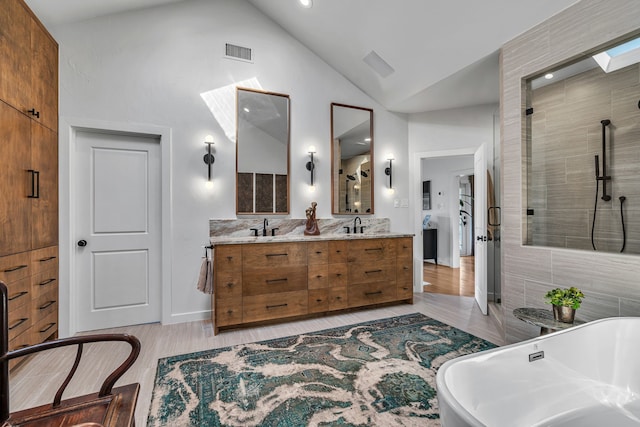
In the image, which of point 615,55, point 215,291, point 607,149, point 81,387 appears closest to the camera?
point 81,387

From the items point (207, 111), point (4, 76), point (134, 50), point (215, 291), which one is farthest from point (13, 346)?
point (134, 50)

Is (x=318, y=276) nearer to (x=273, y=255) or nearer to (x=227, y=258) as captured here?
(x=273, y=255)

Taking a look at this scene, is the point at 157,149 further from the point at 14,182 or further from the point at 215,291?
the point at 215,291

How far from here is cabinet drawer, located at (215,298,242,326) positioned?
2.80 metres

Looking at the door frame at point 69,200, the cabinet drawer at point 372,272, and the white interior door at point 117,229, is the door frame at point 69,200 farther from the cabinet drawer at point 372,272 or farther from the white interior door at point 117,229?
the cabinet drawer at point 372,272

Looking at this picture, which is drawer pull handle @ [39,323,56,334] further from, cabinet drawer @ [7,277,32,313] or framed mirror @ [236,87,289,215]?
framed mirror @ [236,87,289,215]

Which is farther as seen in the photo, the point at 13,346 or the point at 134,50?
the point at 134,50

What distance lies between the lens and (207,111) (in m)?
3.32

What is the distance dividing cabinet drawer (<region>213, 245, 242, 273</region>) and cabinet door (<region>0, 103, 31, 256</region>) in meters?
1.37

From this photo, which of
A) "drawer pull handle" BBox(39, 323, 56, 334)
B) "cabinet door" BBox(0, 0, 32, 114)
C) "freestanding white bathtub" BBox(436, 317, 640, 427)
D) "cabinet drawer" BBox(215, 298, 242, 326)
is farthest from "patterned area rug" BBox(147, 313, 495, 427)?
"cabinet door" BBox(0, 0, 32, 114)

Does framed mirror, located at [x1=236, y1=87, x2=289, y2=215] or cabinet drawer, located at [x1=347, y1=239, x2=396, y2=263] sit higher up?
framed mirror, located at [x1=236, y1=87, x2=289, y2=215]

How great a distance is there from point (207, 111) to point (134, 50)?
0.89 meters

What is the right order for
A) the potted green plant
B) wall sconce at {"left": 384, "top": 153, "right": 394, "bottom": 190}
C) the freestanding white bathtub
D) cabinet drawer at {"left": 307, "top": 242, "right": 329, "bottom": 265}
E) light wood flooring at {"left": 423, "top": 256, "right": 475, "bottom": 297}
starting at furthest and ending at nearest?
light wood flooring at {"left": 423, "top": 256, "right": 475, "bottom": 297} → wall sconce at {"left": 384, "top": 153, "right": 394, "bottom": 190} → cabinet drawer at {"left": 307, "top": 242, "right": 329, "bottom": 265} → the potted green plant → the freestanding white bathtub

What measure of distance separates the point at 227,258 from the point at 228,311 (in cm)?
51
